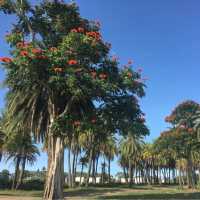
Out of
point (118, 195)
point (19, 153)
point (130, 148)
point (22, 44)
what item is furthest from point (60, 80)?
point (130, 148)

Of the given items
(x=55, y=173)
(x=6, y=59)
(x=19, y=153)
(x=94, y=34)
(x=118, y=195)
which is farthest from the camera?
(x=19, y=153)

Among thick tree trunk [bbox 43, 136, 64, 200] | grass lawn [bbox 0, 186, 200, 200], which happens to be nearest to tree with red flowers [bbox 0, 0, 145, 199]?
thick tree trunk [bbox 43, 136, 64, 200]

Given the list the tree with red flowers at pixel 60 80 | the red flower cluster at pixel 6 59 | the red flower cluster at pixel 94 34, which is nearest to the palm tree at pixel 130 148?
the tree with red flowers at pixel 60 80

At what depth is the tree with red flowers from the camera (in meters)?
18.4

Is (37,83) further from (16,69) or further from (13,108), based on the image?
(13,108)

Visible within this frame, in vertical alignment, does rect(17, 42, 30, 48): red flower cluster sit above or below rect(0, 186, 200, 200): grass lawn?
above

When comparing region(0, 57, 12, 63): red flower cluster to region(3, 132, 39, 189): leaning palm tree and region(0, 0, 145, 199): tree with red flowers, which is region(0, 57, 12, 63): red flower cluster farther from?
region(3, 132, 39, 189): leaning palm tree

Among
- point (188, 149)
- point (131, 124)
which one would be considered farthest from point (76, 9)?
point (188, 149)

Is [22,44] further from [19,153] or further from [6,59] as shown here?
[19,153]

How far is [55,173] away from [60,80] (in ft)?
16.5

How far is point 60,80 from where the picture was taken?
60.5 feet

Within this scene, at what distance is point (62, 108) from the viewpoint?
70.8 ft

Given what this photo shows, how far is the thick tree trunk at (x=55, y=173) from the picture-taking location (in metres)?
19.8

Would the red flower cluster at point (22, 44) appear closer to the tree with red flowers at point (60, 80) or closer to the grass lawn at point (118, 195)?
the tree with red flowers at point (60, 80)
